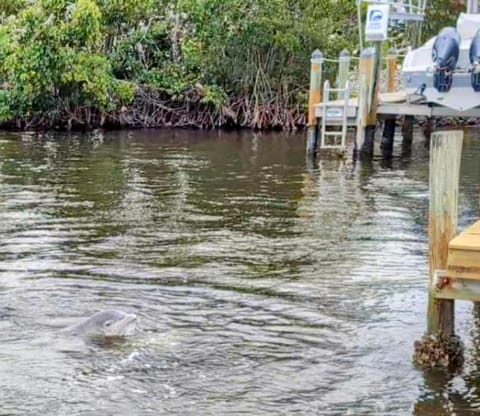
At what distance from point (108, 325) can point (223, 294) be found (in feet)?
5.49

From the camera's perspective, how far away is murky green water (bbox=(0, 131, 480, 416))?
668cm

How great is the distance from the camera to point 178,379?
6891 millimetres

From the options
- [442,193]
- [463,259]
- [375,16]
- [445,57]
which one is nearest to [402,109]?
[375,16]

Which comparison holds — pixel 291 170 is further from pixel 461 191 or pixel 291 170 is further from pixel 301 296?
pixel 301 296

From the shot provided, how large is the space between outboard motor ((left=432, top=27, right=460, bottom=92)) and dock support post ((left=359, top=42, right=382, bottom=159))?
8.31ft

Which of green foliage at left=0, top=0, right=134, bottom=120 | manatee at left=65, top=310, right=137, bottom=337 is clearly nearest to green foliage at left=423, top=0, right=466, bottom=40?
green foliage at left=0, top=0, right=134, bottom=120

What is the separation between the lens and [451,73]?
17266 mm

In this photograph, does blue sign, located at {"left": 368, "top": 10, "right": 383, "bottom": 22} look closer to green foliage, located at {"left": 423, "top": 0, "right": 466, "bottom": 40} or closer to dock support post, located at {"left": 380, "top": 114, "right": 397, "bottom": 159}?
dock support post, located at {"left": 380, "top": 114, "right": 397, "bottom": 159}

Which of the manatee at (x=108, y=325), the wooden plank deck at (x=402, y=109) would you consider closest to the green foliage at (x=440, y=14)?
the wooden plank deck at (x=402, y=109)

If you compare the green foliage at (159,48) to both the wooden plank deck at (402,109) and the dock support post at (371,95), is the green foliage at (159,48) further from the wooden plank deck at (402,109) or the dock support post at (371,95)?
the dock support post at (371,95)

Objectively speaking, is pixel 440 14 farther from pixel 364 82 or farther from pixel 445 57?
pixel 445 57

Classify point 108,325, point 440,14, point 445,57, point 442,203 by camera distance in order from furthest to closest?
1. point 440,14
2. point 445,57
3. point 108,325
4. point 442,203

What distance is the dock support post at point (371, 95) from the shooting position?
781 inches

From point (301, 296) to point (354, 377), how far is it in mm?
2195
